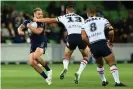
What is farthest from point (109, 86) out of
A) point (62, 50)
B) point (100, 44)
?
point (62, 50)

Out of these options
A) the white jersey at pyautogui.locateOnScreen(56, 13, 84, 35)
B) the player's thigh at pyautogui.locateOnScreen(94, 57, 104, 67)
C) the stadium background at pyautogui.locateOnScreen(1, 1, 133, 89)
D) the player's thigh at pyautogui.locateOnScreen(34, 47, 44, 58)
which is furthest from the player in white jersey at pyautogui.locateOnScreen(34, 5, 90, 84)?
the stadium background at pyautogui.locateOnScreen(1, 1, 133, 89)

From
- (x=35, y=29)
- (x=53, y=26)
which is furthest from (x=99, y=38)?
(x=53, y=26)

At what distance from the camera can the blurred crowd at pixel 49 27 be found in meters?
29.3

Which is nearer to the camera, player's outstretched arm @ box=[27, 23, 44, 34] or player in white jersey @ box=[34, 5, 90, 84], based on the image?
player's outstretched arm @ box=[27, 23, 44, 34]

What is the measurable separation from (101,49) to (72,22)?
2593mm

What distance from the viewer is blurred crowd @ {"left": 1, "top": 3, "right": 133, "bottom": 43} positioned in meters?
→ 29.3

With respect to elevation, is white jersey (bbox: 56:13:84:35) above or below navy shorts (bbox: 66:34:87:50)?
above

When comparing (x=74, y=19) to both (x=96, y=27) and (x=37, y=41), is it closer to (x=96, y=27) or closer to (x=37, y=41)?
(x=37, y=41)

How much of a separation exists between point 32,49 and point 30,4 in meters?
16.1

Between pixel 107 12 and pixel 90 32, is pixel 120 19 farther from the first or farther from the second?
pixel 90 32

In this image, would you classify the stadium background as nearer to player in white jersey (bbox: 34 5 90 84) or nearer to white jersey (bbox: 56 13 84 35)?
player in white jersey (bbox: 34 5 90 84)

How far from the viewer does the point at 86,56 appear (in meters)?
17.4

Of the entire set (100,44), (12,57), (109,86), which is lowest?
(12,57)

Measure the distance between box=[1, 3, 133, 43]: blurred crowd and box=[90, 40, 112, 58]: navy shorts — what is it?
14368 mm
